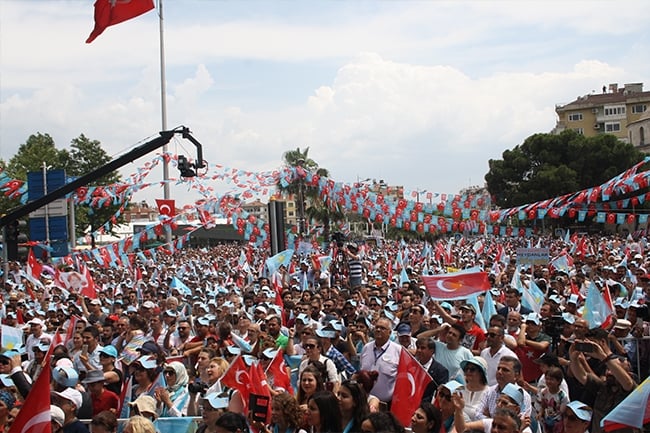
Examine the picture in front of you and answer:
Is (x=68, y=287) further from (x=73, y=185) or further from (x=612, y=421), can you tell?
(x=612, y=421)

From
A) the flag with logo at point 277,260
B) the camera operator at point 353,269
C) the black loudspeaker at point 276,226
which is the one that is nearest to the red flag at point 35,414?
the camera operator at point 353,269

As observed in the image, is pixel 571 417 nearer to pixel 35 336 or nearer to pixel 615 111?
pixel 35 336

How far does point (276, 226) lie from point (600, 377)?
13.1 m

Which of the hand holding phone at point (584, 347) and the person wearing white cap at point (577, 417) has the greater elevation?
the hand holding phone at point (584, 347)

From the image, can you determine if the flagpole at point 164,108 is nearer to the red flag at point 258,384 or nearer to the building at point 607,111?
the red flag at point 258,384

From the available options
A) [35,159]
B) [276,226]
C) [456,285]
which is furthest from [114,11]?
[35,159]

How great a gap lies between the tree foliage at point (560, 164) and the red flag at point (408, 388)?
51.1 meters

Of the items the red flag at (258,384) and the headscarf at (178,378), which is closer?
the red flag at (258,384)

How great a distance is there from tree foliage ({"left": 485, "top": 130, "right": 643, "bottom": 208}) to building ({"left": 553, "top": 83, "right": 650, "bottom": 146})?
106 feet

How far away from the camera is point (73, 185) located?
57.7 ft

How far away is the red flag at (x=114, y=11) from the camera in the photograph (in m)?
14.7

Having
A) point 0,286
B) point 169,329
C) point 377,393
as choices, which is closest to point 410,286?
point 169,329

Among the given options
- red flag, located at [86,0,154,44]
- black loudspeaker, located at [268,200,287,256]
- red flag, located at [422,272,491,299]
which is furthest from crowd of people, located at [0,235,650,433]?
black loudspeaker, located at [268,200,287,256]

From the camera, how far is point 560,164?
58.4 metres
